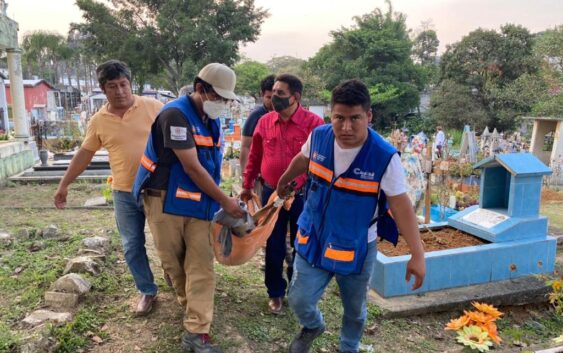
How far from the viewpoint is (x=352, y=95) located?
2068mm

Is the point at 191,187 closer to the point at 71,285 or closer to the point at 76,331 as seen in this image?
the point at 76,331

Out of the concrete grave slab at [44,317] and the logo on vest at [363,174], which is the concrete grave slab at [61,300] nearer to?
the concrete grave slab at [44,317]

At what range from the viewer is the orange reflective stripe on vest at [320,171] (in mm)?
2199

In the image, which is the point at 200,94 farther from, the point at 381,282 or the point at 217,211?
the point at 381,282

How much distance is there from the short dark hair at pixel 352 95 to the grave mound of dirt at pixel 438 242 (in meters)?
2.25

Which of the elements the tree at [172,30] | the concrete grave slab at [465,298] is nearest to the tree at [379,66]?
the tree at [172,30]

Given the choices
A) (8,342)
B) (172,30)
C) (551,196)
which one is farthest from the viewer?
(172,30)

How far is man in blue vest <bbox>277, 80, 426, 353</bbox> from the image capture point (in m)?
2.09

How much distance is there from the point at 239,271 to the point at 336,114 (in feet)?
7.18

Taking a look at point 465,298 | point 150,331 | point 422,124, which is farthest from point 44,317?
point 422,124

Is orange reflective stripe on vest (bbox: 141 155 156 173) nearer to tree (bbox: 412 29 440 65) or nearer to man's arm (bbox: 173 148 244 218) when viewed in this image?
man's arm (bbox: 173 148 244 218)

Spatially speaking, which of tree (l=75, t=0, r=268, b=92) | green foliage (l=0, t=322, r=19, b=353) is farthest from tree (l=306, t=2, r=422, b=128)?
green foliage (l=0, t=322, r=19, b=353)

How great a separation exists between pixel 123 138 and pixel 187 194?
2.48 feet

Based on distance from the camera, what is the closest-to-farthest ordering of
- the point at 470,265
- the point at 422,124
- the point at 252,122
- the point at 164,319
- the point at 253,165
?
the point at 164,319
the point at 253,165
the point at 252,122
the point at 470,265
the point at 422,124
